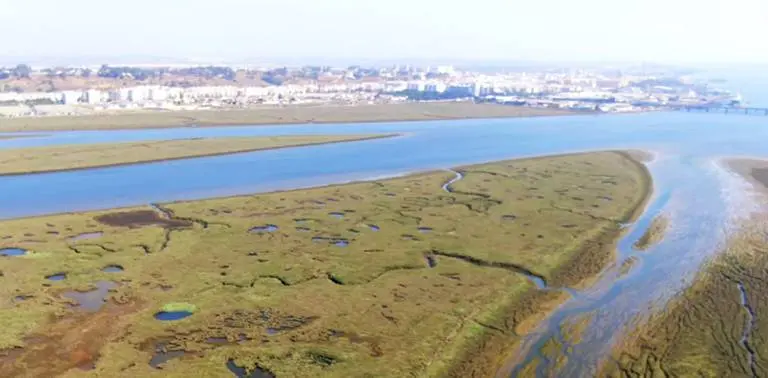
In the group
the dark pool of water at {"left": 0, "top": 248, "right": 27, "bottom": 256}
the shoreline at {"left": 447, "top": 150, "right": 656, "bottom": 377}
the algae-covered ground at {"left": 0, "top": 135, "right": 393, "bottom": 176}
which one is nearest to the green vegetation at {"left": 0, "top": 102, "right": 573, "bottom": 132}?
the algae-covered ground at {"left": 0, "top": 135, "right": 393, "bottom": 176}

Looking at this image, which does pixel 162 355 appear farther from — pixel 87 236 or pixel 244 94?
pixel 244 94

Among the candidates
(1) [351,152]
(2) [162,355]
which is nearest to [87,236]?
(2) [162,355]

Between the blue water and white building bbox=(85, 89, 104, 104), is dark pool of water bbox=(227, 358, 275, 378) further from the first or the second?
white building bbox=(85, 89, 104, 104)

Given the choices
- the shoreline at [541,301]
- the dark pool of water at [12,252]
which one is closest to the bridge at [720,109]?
the shoreline at [541,301]

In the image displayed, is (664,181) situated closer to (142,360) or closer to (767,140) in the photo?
(767,140)

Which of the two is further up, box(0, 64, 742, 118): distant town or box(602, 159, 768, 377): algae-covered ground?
box(602, 159, 768, 377): algae-covered ground

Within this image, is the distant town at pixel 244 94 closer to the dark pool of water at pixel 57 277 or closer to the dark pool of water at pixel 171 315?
the dark pool of water at pixel 57 277

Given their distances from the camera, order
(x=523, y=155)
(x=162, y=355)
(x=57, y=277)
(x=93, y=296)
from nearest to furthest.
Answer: (x=162, y=355), (x=93, y=296), (x=57, y=277), (x=523, y=155)
